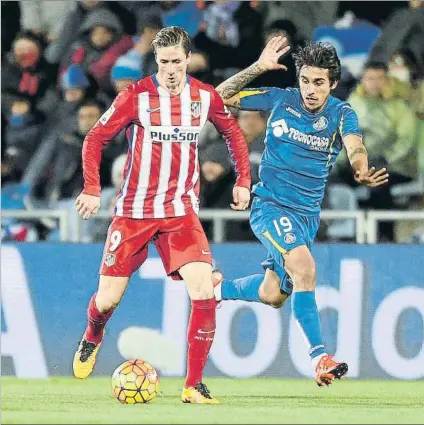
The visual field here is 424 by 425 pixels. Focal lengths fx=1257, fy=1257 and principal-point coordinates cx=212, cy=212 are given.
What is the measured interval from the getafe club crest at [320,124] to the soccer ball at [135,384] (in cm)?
211

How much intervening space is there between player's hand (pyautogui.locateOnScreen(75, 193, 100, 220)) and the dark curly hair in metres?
1.80

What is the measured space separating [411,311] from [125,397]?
3.55m

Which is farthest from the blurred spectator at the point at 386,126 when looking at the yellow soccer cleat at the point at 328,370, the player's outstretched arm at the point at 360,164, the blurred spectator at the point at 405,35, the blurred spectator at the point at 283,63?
the yellow soccer cleat at the point at 328,370

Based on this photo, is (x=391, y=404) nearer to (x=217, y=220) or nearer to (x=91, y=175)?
(x=91, y=175)

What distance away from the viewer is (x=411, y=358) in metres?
10.6

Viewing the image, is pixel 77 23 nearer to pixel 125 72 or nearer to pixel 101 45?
pixel 101 45

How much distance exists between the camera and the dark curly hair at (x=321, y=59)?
336 inches

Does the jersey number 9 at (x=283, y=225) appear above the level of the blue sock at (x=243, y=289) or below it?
above

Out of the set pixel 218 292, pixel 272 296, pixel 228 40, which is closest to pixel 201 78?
pixel 228 40

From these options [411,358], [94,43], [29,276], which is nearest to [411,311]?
[411,358]

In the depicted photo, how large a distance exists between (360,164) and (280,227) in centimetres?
91

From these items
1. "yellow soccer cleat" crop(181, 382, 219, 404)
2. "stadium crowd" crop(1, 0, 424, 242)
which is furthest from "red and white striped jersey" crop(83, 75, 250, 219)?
"stadium crowd" crop(1, 0, 424, 242)

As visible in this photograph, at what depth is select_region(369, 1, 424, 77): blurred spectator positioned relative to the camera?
12.2 m

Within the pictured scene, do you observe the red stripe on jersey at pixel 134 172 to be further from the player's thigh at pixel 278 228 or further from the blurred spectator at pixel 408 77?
the blurred spectator at pixel 408 77
